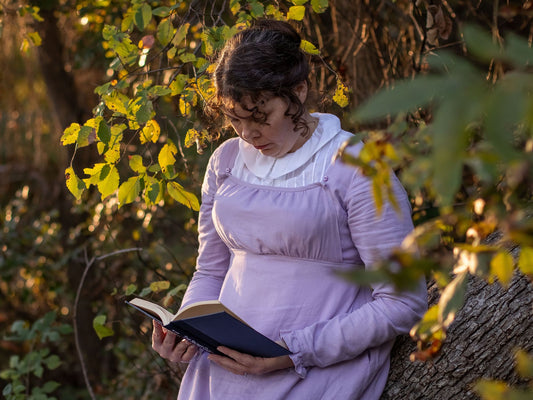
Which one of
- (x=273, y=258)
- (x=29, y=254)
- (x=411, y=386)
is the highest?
(x=273, y=258)

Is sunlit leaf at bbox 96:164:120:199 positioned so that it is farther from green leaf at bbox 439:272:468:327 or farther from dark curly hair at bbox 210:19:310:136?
green leaf at bbox 439:272:468:327

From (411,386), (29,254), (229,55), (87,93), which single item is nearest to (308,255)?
(411,386)

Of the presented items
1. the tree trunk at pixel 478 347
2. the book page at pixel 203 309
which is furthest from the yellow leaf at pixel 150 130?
the tree trunk at pixel 478 347

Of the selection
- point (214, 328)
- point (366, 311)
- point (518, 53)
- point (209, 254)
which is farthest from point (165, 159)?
point (518, 53)

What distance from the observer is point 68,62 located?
14.3ft

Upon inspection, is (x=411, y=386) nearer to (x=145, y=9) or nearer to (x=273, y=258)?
(x=273, y=258)

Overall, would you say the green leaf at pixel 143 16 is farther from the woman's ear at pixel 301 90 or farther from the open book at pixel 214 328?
the open book at pixel 214 328

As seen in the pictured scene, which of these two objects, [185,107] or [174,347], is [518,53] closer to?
[174,347]

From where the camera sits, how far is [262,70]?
168 centimetres

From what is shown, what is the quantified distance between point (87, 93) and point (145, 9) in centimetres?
231

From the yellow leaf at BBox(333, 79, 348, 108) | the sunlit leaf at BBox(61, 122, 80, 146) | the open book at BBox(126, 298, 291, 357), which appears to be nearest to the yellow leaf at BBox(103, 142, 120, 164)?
the sunlit leaf at BBox(61, 122, 80, 146)

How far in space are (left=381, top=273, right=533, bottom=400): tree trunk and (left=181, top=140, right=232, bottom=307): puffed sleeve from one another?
0.62m

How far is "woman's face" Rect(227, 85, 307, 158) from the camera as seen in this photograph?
5.50 ft

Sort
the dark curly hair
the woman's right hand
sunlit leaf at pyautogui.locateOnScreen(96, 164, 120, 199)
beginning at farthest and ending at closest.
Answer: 1. sunlit leaf at pyautogui.locateOnScreen(96, 164, 120, 199)
2. the woman's right hand
3. the dark curly hair
